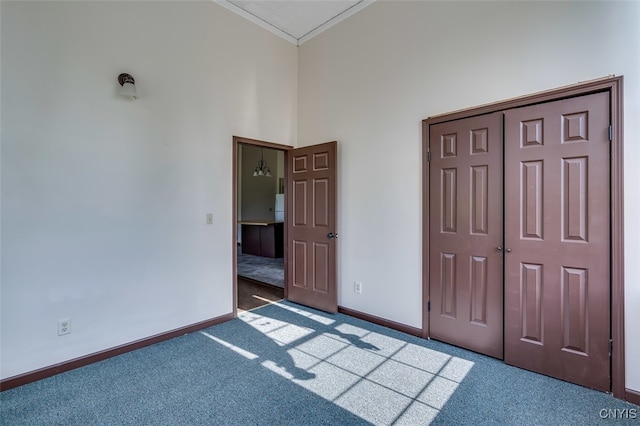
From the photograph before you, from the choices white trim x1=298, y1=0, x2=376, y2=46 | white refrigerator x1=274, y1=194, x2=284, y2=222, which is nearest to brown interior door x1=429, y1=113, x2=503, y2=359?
white trim x1=298, y1=0, x2=376, y2=46

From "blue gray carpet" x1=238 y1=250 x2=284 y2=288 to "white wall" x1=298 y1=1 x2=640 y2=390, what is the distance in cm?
191

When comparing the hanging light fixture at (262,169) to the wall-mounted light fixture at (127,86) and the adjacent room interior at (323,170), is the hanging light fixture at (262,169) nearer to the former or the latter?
the adjacent room interior at (323,170)

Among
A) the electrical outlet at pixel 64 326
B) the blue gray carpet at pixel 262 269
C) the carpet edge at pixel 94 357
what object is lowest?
the carpet edge at pixel 94 357

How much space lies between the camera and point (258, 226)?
7.25m

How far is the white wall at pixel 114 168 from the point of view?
84.0 inches

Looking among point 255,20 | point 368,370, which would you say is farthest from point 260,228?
point 368,370

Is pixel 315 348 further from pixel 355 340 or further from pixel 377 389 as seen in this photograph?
pixel 377 389

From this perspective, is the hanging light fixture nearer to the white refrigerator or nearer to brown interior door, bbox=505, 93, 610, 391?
the white refrigerator

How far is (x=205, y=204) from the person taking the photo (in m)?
3.13

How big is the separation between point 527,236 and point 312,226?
220 cm

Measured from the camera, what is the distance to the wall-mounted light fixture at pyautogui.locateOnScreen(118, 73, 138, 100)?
97.6 inches

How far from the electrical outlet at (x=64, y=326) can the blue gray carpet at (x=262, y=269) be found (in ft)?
8.95

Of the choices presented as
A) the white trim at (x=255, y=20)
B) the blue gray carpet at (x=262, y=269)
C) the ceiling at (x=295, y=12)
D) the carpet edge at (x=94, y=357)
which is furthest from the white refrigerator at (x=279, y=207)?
the carpet edge at (x=94, y=357)

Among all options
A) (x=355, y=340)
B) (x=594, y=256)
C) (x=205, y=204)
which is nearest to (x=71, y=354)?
(x=205, y=204)
